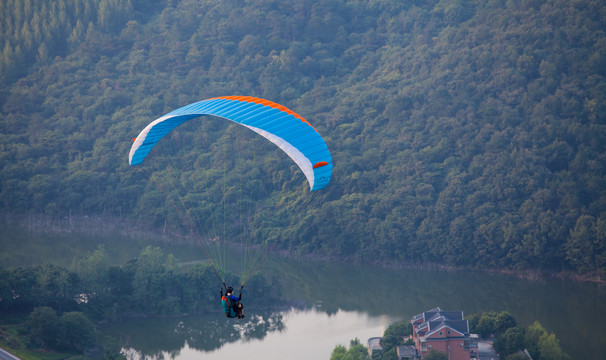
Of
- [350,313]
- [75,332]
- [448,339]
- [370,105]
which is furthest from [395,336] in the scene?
[370,105]

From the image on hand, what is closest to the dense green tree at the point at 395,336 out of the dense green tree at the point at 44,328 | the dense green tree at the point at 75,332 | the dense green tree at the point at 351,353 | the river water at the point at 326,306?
the dense green tree at the point at 351,353

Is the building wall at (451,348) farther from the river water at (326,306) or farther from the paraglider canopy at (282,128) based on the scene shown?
the paraglider canopy at (282,128)

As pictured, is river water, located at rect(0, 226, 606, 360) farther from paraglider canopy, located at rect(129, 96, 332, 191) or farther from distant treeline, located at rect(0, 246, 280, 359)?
paraglider canopy, located at rect(129, 96, 332, 191)

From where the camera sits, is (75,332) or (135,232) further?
(135,232)

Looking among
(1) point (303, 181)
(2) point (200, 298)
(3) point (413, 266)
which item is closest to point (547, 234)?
(3) point (413, 266)

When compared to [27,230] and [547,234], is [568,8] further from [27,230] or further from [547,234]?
[27,230]

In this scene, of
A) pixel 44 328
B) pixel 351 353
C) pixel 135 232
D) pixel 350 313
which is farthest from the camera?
pixel 135 232

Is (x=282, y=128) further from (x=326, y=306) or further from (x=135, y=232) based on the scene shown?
(x=135, y=232)
